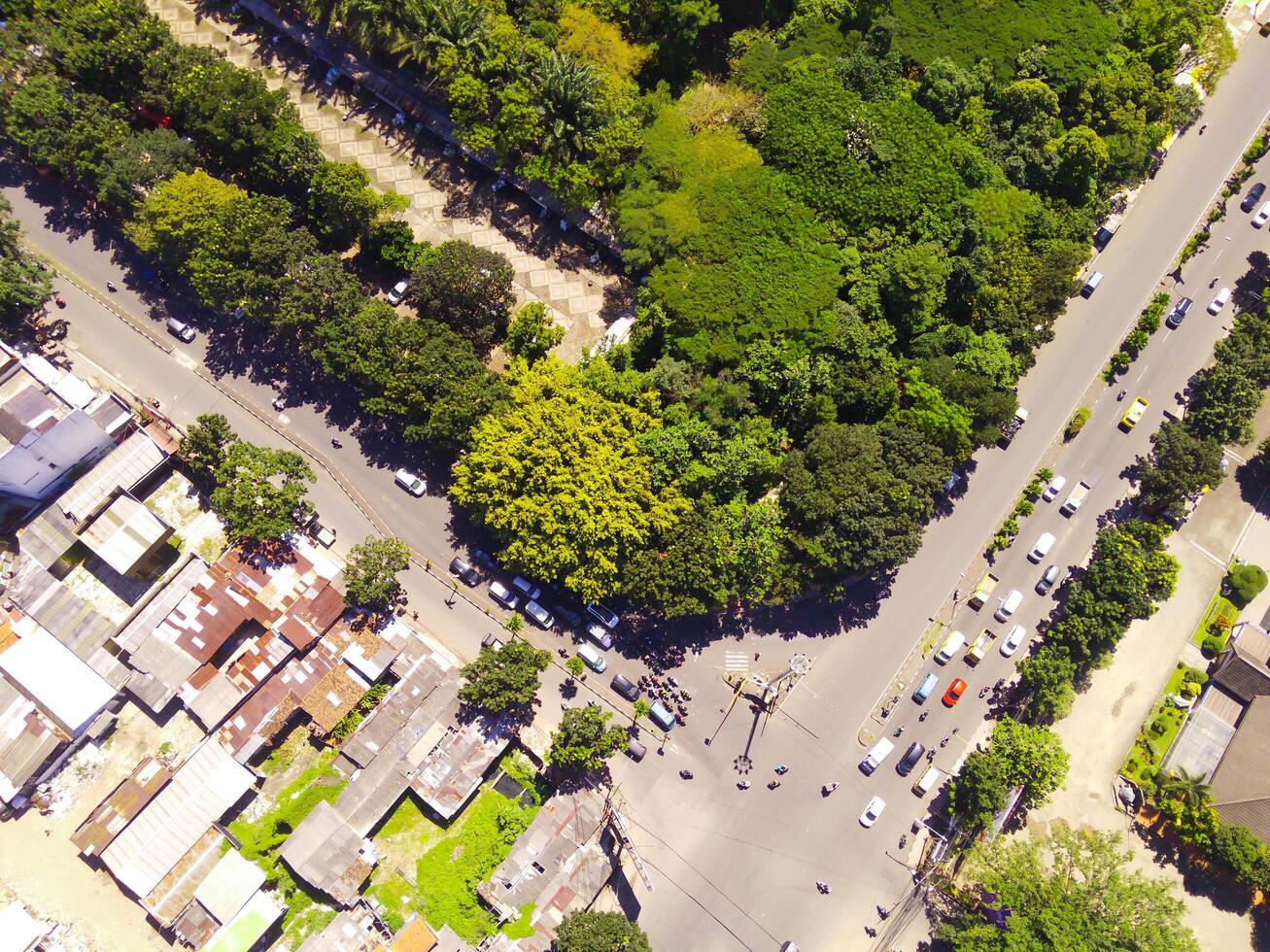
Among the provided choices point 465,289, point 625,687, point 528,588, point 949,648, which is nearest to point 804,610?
point 949,648

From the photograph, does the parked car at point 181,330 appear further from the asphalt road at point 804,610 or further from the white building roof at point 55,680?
the white building roof at point 55,680

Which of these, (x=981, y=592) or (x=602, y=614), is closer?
(x=602, y=614)

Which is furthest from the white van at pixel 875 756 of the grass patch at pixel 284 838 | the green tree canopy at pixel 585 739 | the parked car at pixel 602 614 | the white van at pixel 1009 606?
the grass patch at pixel 284 838

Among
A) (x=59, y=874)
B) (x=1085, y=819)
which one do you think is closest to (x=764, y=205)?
(x=1085, y=819)

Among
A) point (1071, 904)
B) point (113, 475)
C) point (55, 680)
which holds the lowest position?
point (55, 680)

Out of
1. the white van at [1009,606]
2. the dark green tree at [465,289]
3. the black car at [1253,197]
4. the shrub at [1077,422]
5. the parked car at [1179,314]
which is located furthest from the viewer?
the black car at [1253,197]

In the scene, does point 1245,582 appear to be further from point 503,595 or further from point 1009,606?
point 503,595

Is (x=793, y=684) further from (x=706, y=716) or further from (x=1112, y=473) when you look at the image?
(x=1112, y=473)
